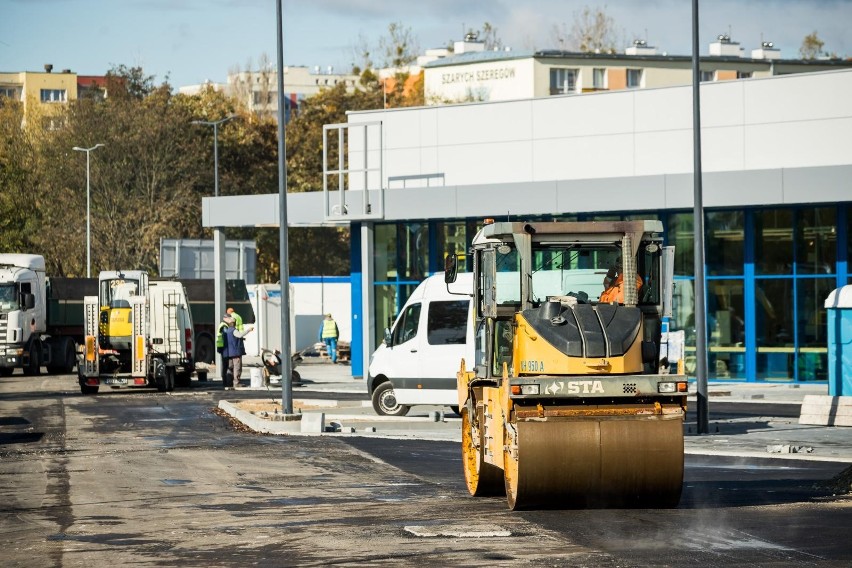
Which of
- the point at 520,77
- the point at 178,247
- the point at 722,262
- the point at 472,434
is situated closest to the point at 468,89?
the point at 520,77

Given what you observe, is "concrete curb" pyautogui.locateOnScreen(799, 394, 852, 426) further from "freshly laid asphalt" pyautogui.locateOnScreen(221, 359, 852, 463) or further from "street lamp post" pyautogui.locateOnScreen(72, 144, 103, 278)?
"street lamp post" pyautogui.locateOnScreen(72, 144, 103, 278)

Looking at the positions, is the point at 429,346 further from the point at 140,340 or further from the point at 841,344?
the point at 140,340

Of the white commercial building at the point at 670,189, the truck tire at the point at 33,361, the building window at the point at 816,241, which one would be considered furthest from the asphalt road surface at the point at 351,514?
the truck tire at the point at 33,361

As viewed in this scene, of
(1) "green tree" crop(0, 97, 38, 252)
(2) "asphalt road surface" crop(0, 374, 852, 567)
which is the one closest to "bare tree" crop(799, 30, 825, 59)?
(1) "green tree" crop(0, 97, 38, 252)

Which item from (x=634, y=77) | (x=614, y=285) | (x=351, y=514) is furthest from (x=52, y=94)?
(x=351, y=514)

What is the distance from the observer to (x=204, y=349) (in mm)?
50781

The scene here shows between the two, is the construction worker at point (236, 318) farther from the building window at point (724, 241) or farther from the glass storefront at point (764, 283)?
the building window at point (724, 241)

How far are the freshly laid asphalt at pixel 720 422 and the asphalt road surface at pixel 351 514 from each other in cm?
105

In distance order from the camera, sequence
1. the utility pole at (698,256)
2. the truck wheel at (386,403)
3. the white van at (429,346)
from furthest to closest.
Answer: the truck wheel at (386,403) < the white van at (429,346) < the utility pole at (698,256)

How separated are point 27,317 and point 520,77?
57648 millimetres

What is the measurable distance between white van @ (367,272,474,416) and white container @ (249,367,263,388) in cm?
1111

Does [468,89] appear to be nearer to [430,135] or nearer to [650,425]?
[430,135]

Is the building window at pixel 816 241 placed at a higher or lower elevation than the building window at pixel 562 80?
lower

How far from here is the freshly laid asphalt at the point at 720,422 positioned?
780 inches
